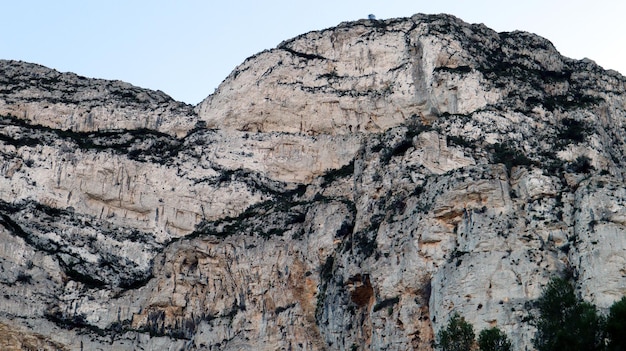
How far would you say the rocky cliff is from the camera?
5809cm

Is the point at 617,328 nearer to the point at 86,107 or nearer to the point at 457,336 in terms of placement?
the point at 457,336

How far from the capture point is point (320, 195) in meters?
74.6

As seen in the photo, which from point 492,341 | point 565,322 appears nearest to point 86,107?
point 492,341

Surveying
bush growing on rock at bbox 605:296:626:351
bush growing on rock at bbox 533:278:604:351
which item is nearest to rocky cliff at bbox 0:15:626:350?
bush growing on rock at bbox 533:278:604:351

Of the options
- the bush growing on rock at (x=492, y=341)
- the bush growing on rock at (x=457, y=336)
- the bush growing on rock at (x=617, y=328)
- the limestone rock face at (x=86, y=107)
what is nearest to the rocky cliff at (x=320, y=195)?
the limestone rock face at (x=86, y=107)

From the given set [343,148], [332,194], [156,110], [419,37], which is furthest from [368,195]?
[156,110]

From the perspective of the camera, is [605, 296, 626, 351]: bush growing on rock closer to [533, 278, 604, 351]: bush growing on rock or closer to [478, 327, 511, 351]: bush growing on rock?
[533, 278, 604, 351]: bush growing on rock

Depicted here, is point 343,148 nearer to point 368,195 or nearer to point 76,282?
point 368,195

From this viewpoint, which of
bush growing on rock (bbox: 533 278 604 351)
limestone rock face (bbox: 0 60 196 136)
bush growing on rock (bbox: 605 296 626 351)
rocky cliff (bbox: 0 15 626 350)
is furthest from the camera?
limestone rock face (bbox: 0 60 196 136)

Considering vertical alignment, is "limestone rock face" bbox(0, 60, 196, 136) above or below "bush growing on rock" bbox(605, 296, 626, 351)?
above

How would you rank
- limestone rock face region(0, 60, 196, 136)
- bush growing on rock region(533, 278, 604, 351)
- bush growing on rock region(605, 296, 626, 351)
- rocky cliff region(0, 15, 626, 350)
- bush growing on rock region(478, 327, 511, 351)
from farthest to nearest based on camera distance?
1. limestone rock face region(0, 60, 196, 136)
2. rocky cliff region(0, 15, 626, 350)
3. bush growing on rock region(478, 327, 511, 351)
4. bush growing on rock region(533, 278, 604, 351)
5. bush growing on rock region(605, 296, 626, 351)

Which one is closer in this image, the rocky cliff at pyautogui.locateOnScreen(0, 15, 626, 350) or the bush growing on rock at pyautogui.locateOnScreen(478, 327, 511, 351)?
the bush growing on rock at pyautogui.locateOnScreen(478, 327, 511, 351)

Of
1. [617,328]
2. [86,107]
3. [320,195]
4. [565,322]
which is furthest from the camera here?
[86,107]

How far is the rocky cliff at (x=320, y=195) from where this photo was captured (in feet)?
191
